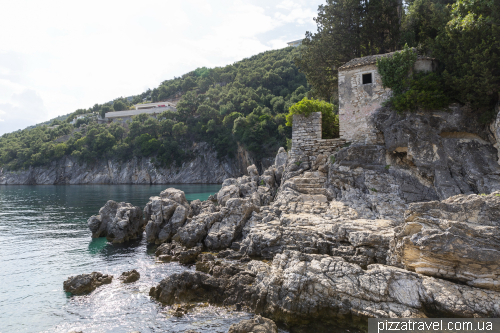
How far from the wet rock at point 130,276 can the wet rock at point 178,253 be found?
200 cm

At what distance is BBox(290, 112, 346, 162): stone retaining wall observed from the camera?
1898cm

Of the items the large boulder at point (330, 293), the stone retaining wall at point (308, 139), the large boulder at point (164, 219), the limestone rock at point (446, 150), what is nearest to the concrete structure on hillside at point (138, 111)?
the large boulder at point (164, 219)

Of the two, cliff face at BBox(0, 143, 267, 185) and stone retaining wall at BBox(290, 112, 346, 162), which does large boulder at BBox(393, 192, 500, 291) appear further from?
cliff face at BBox(0, 143, 267, 185)

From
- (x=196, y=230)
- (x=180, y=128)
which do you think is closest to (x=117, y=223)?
(x=196, y=230)

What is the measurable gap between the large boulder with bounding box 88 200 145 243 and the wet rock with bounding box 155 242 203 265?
4672 millimetres

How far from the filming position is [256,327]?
7480 millimetres

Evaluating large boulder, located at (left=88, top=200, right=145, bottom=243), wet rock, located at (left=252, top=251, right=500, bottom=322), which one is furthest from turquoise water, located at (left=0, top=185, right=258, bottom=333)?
wet rock, located at (left=252, top=251, right=500, bottom=322)

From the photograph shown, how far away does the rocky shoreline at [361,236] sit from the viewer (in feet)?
26.7

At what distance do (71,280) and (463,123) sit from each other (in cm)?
1981

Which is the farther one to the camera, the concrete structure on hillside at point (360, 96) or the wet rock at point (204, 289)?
the concrete structure on hillside at point (360, 96)

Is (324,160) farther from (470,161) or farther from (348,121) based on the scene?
(470,161)

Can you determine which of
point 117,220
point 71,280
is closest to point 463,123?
point 71,280

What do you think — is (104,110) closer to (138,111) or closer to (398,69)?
(138,111)

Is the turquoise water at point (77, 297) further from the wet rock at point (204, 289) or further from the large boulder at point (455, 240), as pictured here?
the large boulder at point (455, 240)
